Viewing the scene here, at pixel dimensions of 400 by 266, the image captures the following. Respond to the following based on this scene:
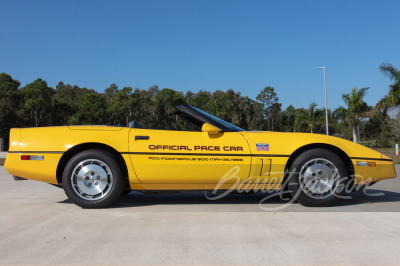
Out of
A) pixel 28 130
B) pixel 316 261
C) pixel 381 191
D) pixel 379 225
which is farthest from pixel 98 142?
pixel 381 191

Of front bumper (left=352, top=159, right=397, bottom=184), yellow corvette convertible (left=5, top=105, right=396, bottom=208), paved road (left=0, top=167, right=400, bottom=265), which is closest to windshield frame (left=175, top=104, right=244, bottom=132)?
yellow corvette convertible (left=5, top=105, right=396, bottom=208)

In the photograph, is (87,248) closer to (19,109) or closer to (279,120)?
(19,109)

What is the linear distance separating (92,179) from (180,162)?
1097 millimetres

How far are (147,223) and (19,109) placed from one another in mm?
44588

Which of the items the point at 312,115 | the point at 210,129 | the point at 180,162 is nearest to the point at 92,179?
the point at 180,162

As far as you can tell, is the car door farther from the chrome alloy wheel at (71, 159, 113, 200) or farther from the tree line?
the tree line

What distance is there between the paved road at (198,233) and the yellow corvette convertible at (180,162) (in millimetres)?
290

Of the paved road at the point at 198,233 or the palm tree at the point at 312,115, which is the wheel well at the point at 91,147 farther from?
the palm tree at the point at 312,115

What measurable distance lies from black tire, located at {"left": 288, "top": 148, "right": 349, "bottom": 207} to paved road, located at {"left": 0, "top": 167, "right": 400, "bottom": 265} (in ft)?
0.51

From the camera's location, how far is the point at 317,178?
13.5ft

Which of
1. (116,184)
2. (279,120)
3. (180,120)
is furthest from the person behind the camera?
(279,120)

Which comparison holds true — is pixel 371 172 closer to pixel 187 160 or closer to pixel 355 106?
pixel 187 160

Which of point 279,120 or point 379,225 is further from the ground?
point 279,120

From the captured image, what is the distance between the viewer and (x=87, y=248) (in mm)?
2611
